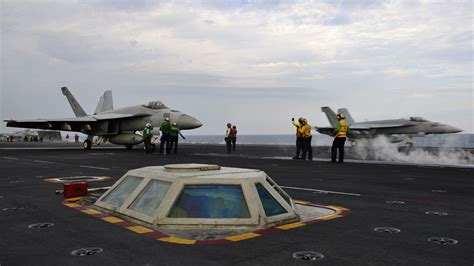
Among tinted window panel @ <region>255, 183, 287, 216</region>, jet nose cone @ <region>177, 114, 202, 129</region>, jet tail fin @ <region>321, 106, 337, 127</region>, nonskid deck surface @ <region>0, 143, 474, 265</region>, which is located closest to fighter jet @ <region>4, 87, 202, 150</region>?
jet nose cone @ <region>177, 114, 202, 129</region>

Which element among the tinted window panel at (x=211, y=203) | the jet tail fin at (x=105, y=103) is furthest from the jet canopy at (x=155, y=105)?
the tinted window panel at (x=211, y=203)

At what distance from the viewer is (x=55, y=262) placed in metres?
3.70

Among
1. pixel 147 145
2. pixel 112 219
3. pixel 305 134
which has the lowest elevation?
pixel 112 219

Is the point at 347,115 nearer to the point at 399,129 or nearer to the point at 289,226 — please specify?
the point at 399,129

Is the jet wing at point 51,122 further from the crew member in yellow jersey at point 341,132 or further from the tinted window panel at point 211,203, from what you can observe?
the tinted window panel at point 211,203

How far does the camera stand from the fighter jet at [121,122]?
2625cm

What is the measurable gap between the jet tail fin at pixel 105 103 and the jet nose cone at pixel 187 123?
42.4ft

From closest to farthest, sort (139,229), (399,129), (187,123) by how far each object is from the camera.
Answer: (139,229), (187,123), (399,129)

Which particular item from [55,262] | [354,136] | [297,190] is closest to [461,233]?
[297,190]

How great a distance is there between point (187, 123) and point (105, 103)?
46.1ft

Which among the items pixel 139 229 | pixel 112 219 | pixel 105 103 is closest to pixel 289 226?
pixel 139 229

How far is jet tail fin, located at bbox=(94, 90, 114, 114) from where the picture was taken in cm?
3588

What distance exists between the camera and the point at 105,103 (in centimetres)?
3606

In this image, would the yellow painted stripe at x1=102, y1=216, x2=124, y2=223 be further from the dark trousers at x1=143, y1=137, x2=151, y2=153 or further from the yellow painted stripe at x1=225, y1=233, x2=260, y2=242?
the dark trousers at x1=143, y1=137, x2=151, y2=153
